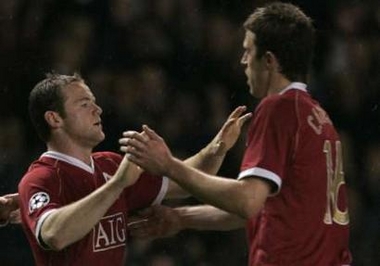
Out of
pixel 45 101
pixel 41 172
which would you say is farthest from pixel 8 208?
pixel 45 101

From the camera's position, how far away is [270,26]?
366cm

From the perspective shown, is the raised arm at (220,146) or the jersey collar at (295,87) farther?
the raised arm at (220,146)

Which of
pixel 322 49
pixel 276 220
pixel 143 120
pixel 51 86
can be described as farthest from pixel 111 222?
pixel 322 49

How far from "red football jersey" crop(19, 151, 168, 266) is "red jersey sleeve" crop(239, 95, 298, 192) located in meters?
0.86

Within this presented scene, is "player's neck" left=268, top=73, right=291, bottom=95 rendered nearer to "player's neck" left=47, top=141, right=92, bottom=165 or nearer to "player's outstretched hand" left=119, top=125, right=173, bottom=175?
"player's outstretched hand" left=119, top=125, right=173, bottom=175

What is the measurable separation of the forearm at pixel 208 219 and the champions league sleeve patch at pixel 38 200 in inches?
21.6

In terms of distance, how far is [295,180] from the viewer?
11.7 feet

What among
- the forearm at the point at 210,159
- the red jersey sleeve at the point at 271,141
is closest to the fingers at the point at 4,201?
the forearm at the point at 210,159

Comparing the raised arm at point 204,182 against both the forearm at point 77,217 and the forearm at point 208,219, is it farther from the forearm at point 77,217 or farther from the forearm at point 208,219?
the forearm at point 208,219

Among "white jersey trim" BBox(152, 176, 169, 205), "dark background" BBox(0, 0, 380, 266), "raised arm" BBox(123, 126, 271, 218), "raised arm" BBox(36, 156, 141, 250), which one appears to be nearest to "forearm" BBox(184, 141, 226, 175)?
"white jersey trim" BBox(152, 176, 169, 205)

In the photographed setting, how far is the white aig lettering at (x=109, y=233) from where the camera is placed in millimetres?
4180

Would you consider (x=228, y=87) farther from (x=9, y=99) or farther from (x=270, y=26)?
(x=270, y=26)

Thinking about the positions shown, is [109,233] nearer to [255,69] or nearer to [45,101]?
[45,101]

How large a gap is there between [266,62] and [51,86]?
3.34 ft
